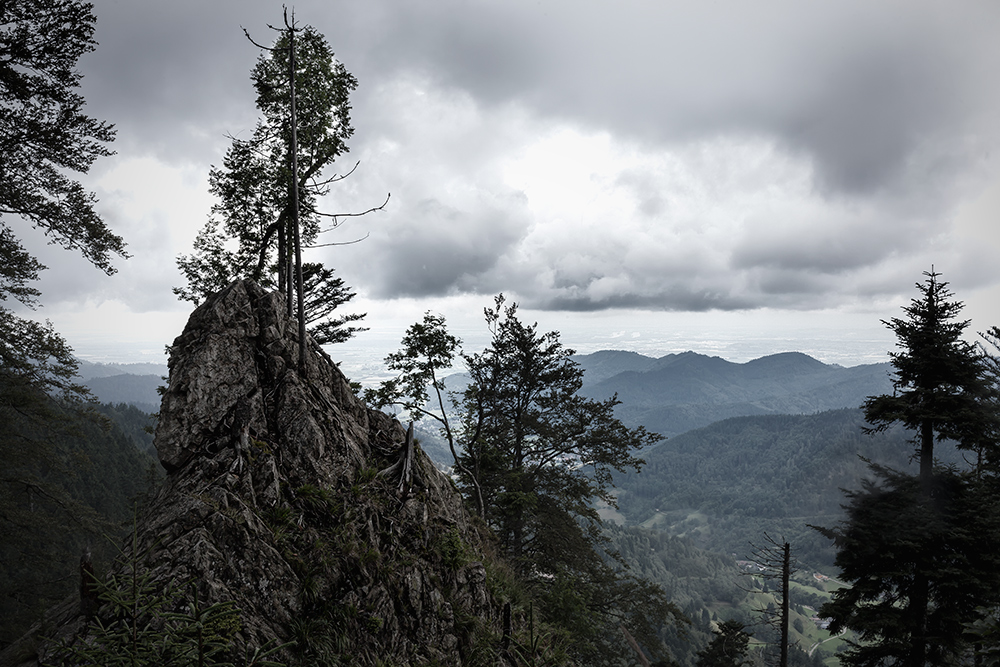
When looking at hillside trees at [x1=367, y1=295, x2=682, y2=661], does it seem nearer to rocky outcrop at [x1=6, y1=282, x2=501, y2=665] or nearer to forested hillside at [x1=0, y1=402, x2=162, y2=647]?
rocky outcrop at [x1=6, y1=282, x2=501, y2=665]

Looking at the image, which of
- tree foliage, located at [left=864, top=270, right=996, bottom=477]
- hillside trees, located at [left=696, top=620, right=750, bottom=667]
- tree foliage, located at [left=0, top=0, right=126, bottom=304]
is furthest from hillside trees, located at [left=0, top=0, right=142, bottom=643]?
hillside trees, located at [left=696, top=620, right=750, bottom=667]

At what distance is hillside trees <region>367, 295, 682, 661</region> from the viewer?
16797mm

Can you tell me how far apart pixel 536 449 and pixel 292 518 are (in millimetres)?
13948

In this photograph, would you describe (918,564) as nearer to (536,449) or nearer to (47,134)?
(536,449)

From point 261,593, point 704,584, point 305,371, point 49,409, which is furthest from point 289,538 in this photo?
point 704,584

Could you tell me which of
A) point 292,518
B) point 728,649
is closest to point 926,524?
point 728,649

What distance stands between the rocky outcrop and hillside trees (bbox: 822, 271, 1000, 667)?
15.6 metres

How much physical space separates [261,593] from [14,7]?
12617 millimetres

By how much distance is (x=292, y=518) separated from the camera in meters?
6.64

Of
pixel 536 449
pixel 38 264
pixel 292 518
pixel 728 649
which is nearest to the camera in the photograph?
pixel 292 518

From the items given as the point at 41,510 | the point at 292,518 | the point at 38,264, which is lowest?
the point at 41,510

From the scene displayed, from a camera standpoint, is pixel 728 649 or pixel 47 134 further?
pixel 728 649

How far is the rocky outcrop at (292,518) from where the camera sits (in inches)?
220

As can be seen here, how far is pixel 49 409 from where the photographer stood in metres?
14.0
